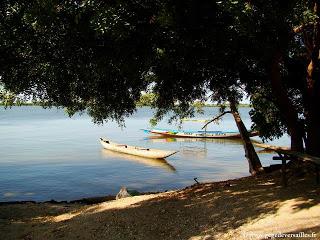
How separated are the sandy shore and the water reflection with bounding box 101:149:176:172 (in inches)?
891

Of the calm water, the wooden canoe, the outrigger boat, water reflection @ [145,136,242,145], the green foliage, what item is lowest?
the calm water

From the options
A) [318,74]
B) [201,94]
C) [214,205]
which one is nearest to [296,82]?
[318,74]

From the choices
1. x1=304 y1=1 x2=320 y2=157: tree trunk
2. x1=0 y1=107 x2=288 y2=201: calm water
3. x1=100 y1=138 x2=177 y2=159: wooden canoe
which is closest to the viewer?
x1=304 y1=1 x2=320 y2=157: tree trunk

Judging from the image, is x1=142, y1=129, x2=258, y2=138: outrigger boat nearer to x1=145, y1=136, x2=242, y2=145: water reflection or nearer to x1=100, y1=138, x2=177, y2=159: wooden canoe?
x1=145, y1=136, x2=242, y2=145: water reflection

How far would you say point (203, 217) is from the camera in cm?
1166

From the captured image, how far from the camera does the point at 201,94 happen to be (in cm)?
1677

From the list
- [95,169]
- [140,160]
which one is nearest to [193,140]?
[140,160]

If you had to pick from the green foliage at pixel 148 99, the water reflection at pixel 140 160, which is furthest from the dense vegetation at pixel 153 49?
the water reflection at pixel 140 160

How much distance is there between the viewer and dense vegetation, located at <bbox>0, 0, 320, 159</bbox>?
8695 millimetres

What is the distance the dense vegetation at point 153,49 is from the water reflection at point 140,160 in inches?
899

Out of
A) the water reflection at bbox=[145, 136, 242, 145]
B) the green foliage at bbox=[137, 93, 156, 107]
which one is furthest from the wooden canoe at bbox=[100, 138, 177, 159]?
the green foliage at bbox=[137, 93, 156, 107]

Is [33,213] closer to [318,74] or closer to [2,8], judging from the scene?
[2,8]

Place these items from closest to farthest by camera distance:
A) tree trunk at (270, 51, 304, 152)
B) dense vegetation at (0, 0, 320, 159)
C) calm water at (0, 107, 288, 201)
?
dense vegetation at (0, 0, 320, 159) → tree trunk at (270, 51, 304, 152) → calm water at (0, 107, 288, 201)

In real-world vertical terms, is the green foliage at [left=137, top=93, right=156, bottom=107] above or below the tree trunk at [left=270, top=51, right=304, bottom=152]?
above
